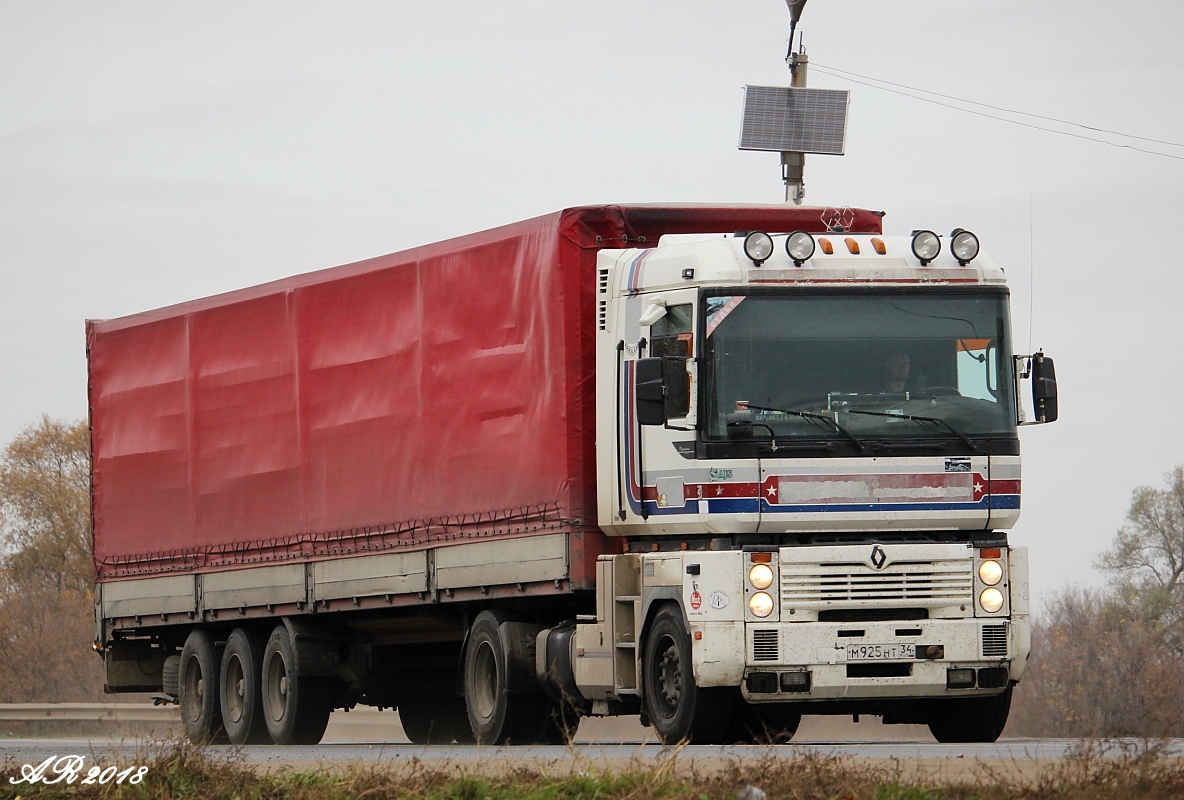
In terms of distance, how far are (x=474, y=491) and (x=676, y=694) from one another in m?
3.27

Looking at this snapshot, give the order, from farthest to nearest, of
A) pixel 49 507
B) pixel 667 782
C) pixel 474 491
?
pixel 49 507 → pixel 474 491 → pixel 667 782

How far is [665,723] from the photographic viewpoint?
49.5 ft

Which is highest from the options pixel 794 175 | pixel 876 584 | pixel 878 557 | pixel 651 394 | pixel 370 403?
pixel 794 175

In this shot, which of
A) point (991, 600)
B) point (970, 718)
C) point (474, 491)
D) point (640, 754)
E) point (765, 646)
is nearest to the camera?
point (640, 754)

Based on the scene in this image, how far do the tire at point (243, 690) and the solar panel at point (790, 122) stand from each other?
7.98 meters

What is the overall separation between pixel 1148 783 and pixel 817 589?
4544mm

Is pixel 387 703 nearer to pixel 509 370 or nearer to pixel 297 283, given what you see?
pixel 297 283

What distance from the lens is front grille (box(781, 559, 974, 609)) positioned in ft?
47.4

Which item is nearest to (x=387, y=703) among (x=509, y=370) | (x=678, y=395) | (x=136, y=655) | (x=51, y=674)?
(x=136, y=655)

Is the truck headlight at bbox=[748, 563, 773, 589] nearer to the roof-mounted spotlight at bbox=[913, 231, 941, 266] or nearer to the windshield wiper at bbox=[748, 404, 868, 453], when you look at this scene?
the windshield wiper at bbox=[748, 404, 868, 453]

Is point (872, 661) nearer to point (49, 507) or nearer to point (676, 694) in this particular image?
point (676, 694)

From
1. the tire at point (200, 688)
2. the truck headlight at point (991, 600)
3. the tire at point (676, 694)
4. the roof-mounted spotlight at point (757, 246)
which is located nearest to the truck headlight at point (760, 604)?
the tire at point (676, 694)

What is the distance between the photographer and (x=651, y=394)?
14602 millimetres

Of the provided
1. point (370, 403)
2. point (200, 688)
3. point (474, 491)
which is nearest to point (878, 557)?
point (474, 491)
